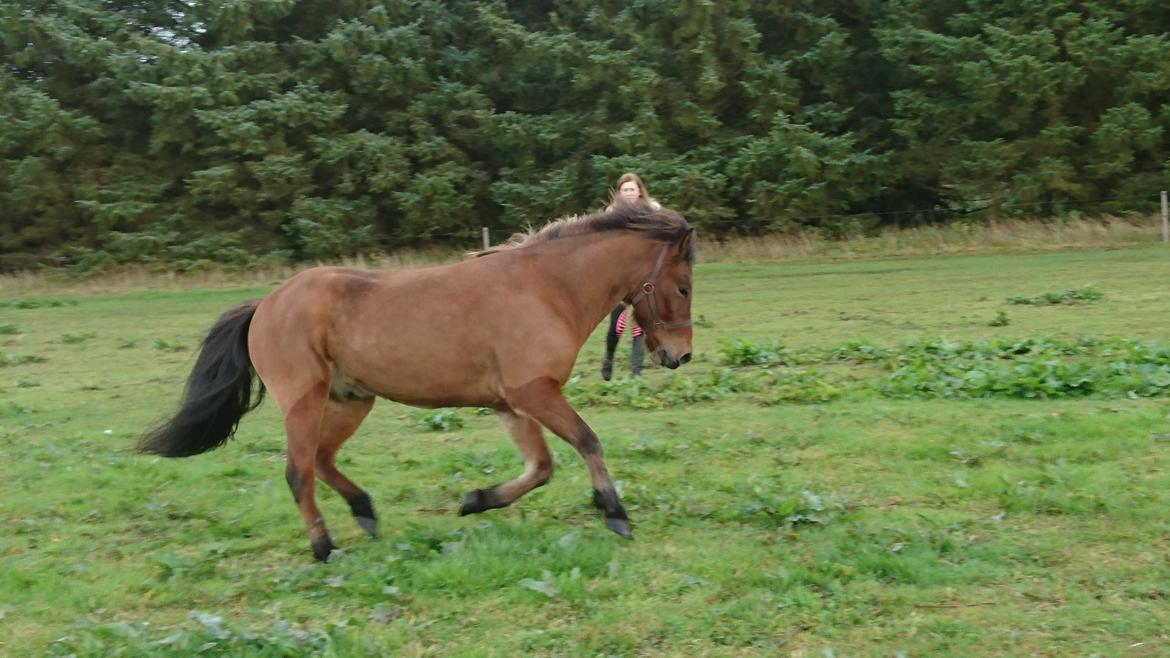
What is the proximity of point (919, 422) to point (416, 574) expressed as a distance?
4.42 meters

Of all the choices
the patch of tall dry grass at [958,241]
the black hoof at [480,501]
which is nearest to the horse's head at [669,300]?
the black hoof at [480,501]

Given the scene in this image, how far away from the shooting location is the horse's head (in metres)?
6.35

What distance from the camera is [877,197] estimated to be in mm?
31734

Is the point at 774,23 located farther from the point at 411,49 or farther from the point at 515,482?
the point at 515,482

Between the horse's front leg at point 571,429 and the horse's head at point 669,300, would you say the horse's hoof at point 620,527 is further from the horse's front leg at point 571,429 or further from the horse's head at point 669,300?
the horse's head at point 669,300

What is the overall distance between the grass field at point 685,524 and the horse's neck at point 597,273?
1195 millimetres

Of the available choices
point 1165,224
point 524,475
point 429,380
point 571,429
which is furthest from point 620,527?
point 1165,224

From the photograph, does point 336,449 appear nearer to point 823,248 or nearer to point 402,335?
point 402,335

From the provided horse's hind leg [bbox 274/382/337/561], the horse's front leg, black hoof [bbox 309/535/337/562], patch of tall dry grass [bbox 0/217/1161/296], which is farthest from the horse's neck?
patch of tall dry grass [bbox 0/217/1161/296]

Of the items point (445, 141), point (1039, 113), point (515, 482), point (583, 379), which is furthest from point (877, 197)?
point (515, 482)

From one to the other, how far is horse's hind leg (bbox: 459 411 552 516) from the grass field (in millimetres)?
165

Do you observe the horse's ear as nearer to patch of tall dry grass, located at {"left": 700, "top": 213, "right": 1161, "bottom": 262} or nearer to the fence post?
patch of tall dry grass, located at {"left": 700, "top": 213, "right": 1161, "bottom": 262}

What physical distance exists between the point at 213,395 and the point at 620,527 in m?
2.61

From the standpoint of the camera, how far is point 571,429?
18.7 feet
